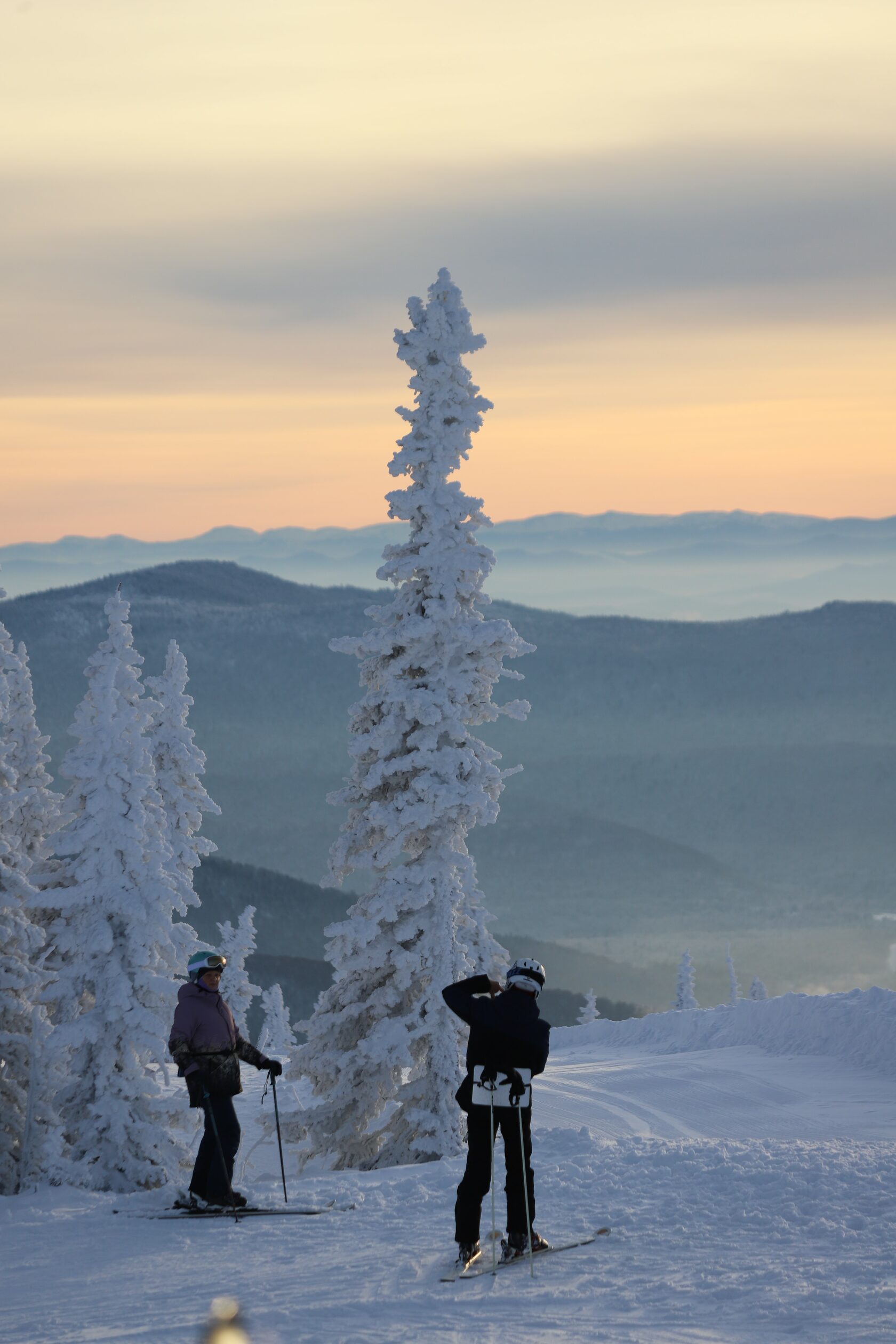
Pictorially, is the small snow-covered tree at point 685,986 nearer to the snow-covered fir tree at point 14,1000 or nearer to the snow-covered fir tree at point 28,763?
the snow-covered fir tree at point 28,763

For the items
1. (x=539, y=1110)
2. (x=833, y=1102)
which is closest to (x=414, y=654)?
(x=539, y=1110)

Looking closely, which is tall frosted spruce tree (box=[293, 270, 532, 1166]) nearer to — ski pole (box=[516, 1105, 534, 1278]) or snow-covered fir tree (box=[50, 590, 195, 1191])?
snow-covered fir tree (box=[50, 590, 195, 1191])

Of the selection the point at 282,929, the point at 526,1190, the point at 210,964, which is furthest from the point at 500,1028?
the point at 282,929

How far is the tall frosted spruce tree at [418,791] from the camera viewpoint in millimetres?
21594

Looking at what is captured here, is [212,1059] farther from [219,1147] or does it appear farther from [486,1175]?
[486,1175]

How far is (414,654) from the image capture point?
2236 centimetres

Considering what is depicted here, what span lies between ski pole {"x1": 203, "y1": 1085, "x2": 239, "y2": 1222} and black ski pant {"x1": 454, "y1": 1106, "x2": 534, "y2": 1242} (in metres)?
3.10

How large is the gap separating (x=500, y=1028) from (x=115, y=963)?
11332 mm

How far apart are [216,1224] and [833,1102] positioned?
52.5ft

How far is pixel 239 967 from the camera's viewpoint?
4031 centimetres

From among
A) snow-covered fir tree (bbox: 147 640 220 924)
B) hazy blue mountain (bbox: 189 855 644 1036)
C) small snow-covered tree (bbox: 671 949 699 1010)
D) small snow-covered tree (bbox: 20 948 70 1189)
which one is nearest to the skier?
small snow-covered tree (bbox: 20 948 70 1189)

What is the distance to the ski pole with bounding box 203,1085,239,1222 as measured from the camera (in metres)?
12.1

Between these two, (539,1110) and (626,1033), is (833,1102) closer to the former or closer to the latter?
(539,1110)

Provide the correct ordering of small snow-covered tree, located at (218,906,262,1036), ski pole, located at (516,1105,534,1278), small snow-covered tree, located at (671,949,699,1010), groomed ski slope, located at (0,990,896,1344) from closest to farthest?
groomed ski slope, located at (0,990,896,1344), ski pole, located at (516,1105,534,1278), small snow-covered tree, located at (218,906,262,1036), small snow-covered tree, located at (671,949,699,1010)
